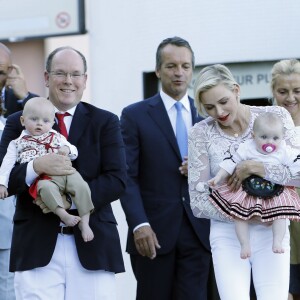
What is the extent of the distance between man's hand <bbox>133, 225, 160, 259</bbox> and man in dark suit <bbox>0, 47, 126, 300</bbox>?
0.93 m

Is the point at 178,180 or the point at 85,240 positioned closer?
the point at 85,240

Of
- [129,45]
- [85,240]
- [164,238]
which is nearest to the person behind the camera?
[85,240]

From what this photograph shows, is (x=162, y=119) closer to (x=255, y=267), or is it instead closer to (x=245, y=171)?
(x=245, y=171)

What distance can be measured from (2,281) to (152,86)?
308cm

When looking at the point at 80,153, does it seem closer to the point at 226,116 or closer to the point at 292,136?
the point at 226,116

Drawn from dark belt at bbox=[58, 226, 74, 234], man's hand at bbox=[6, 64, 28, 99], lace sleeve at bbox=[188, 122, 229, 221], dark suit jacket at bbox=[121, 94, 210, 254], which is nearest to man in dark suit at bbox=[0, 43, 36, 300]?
man's hand at bbox=[6, 64, 28, 99]

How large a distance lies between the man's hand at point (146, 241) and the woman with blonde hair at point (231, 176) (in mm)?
903

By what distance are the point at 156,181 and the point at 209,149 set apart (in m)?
1.08

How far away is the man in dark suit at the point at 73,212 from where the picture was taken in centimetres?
534

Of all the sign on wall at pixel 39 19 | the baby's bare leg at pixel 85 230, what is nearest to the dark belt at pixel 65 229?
the baby's bare leg at pixel 85 230

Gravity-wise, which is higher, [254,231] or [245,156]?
[245,156]

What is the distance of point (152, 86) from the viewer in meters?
9.31

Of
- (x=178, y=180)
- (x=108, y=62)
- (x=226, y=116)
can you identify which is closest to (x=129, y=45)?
(x=108, y=62)

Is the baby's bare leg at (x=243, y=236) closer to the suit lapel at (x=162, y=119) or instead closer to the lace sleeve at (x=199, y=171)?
the lace sleeve at (x=199, y=171)
